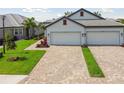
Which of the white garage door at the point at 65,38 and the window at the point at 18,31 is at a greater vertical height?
the window at the point at 18,31

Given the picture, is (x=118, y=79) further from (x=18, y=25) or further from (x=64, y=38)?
(x=18, y=25)

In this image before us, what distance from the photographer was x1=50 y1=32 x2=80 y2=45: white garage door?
100 feet

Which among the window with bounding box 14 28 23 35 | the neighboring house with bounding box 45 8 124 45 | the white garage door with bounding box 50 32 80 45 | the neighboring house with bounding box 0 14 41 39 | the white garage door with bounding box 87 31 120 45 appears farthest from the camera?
the window with bounding box 14 28 23 35

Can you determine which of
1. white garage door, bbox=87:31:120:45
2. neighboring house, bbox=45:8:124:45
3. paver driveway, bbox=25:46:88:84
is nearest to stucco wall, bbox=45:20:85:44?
neighboring house, bbox=45:8:124:45

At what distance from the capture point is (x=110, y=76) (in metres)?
13.0

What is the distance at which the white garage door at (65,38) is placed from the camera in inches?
1206

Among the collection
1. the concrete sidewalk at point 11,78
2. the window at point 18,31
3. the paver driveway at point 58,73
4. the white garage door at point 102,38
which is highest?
the window at point 18,31

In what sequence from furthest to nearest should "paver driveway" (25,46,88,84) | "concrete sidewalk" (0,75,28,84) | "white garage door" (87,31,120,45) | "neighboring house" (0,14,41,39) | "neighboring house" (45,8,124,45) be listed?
"neighboring house" (0,14,41,39)
"white garage door" (87,31,120,45)
"neighboring house" (45,8,124,45)
"paver driveway" (25,46,88,84)
"concrete sidewalk" (0,75,28,84)

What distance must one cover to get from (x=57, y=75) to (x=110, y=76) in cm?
306

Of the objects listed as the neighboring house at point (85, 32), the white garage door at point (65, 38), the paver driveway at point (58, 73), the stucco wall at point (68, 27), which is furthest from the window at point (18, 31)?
the paver driveway at point (58, 73)

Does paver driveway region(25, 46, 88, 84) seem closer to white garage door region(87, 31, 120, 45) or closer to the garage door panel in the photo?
the garage door panel

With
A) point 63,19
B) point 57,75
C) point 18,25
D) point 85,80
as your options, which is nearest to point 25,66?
point 57,75

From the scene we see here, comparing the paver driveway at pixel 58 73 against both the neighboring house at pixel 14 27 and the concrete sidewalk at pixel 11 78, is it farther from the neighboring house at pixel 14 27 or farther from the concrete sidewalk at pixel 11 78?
the neighboring house at pixel 14 27

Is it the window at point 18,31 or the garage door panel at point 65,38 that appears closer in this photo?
the garage door panel at point 65,38
